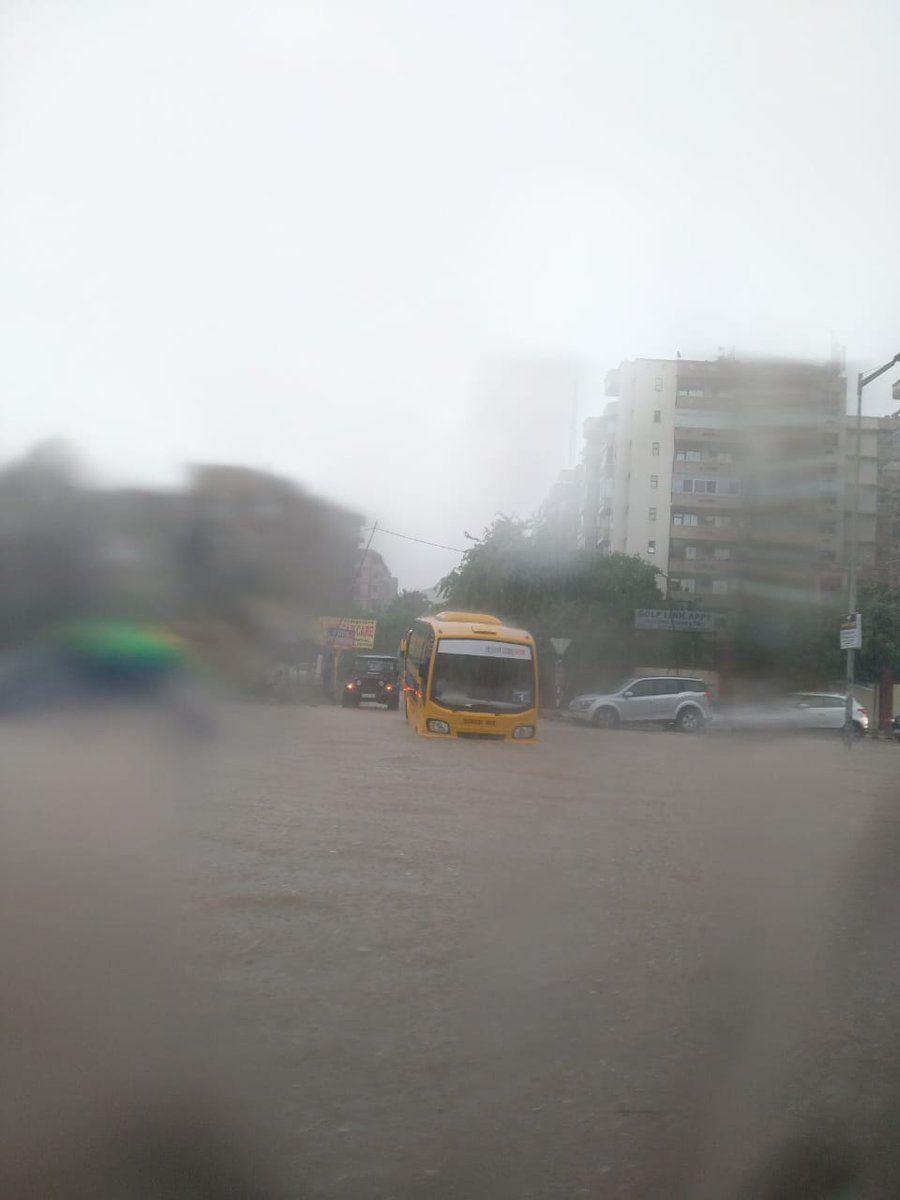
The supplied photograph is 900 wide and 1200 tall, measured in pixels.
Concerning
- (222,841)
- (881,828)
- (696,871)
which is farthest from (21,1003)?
(881,828)

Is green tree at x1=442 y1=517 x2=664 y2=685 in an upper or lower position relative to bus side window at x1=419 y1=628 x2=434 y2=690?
upper

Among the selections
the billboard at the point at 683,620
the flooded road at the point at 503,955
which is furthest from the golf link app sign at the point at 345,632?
the billboard at the point at 683,620

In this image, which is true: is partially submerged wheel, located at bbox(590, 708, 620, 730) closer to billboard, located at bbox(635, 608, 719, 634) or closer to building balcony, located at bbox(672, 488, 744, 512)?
billboard, located at bbox(635, 608, 719, 634)

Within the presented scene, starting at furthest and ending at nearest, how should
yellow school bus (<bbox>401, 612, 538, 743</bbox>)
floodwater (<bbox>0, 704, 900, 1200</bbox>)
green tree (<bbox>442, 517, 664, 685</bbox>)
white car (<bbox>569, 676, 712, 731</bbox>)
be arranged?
white car (<bbox>569, 676, 712, 731</bbox>), yellow school bus (<bbox>401, 612, 538, 743</bbox>), green tree (<bbox>442, 517, 664, 685</bbox>), floodwater (<bbox>0, 704, 900, 1200</bbox>)

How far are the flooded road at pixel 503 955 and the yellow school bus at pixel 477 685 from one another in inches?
319

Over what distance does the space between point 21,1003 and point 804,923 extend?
437cm

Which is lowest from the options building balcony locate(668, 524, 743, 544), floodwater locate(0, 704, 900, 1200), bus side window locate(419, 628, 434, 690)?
floodwater locate(0, 704, 900, 1200)

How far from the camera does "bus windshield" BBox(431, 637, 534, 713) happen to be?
20.4m

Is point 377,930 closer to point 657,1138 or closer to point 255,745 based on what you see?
point 657,1138

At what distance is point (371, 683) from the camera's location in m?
31.4

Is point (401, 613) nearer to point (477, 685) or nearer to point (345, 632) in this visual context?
point (477, 685)

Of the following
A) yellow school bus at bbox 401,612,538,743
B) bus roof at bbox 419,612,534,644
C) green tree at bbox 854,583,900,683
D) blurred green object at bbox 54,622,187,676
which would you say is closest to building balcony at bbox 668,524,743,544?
blurred green object at bbox 54,622,187,676

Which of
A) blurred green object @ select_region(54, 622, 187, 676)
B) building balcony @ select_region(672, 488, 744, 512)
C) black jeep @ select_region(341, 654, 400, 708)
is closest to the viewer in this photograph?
building balcony @ select_region(672, 488, 744, 512)

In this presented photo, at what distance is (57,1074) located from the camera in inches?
137
